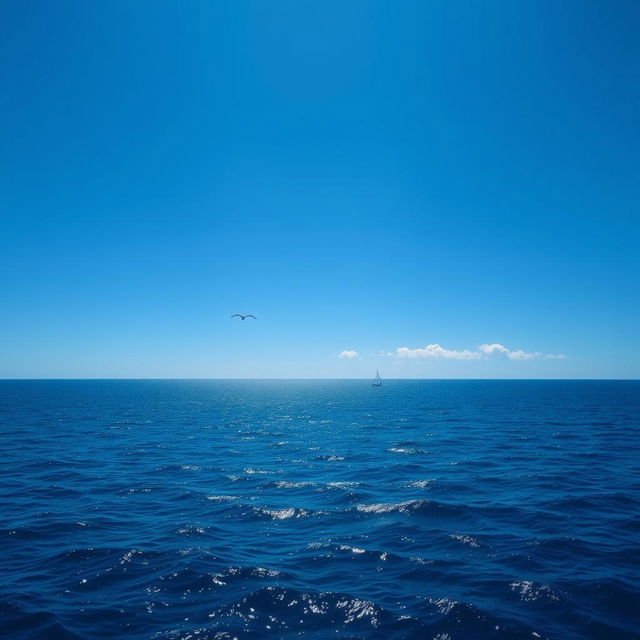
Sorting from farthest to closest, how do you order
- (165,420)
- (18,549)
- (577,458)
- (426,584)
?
(165,420) → (577,458) → (18,549) → (426,584)

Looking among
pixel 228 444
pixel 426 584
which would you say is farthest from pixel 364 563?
pixel 228 444

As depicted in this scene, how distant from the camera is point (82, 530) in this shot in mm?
18484

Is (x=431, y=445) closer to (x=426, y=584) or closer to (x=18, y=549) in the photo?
(x=426, y=584)

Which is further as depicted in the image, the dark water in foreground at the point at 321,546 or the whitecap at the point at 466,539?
the whitecap at the point at 466,539

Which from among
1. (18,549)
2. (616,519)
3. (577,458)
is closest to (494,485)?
(616,519)

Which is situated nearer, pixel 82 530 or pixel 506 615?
pixel 506 615

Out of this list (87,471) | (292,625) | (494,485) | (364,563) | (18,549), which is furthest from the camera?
(87,471)

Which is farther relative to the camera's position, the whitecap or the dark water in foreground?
the whitecap

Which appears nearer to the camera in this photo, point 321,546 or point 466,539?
point 321,546

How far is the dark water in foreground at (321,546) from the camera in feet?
37.8

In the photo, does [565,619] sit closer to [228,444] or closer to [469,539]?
[469,539]

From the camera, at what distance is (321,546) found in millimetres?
16812

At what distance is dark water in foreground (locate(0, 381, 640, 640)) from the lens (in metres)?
11.5

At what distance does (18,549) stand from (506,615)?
19384mm
